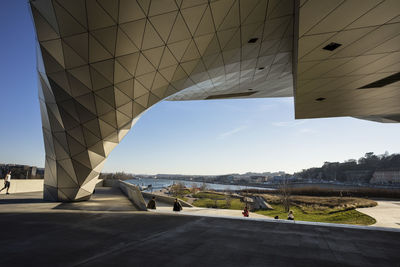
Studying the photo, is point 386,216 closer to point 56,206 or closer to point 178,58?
point 178,58

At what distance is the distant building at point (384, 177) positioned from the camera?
10181 centimetres

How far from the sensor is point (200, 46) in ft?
40.8

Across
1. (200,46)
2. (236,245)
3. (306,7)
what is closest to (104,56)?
(200,46)

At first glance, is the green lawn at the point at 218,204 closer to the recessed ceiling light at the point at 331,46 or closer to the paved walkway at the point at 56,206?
the paved walkway at the point at 56,206

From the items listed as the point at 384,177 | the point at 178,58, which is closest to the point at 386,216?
the point at 178,58

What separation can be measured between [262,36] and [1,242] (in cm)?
1444

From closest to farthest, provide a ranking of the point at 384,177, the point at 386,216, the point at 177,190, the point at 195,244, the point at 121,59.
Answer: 1. the point at 195,244
2. the point at 121,59
3. the point at 386,216
4. the point at 177,190
5. the point at 384,177

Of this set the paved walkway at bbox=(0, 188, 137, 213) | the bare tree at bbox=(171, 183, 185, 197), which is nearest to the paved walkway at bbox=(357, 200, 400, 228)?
the paved walkway at bbox=(0, 188, 137, 213)

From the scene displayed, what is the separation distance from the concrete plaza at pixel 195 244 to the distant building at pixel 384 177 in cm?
13049

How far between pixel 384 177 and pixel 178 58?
138534 mm

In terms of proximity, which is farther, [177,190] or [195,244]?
[177,190]

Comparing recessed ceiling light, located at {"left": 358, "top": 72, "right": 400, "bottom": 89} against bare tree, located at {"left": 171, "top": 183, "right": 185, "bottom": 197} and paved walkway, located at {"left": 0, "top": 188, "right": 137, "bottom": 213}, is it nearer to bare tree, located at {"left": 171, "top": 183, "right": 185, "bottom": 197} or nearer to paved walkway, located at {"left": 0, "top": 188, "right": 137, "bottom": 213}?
paved walkway, located at {"left": 0, "top": 188, "right": 137, "bottom": 213}

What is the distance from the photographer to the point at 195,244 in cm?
548

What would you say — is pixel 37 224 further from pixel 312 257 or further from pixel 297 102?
pixel 297 102
